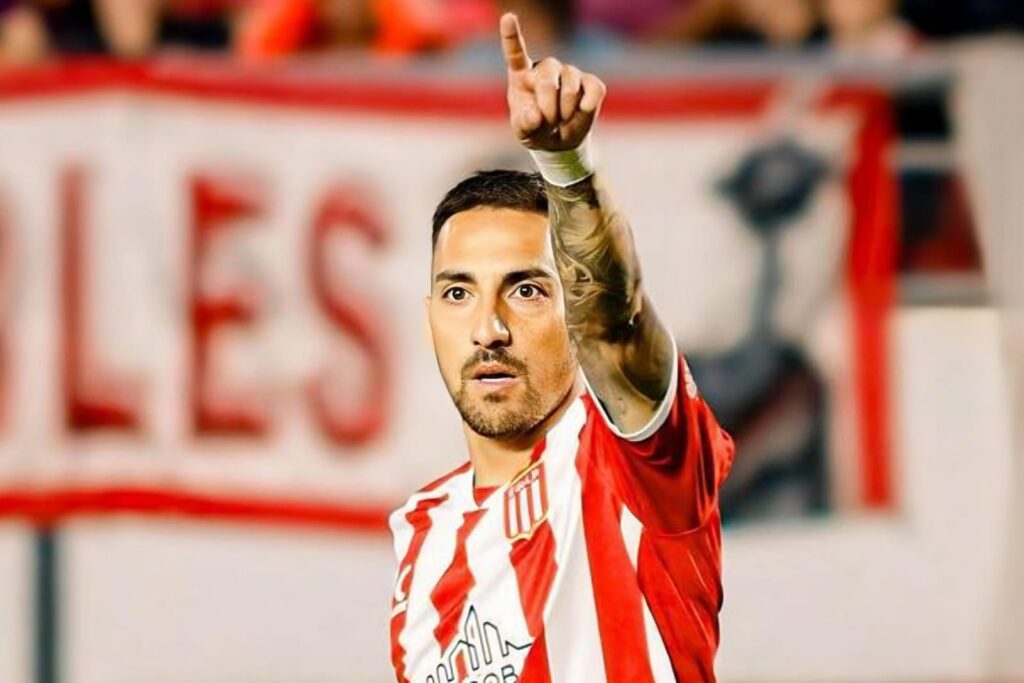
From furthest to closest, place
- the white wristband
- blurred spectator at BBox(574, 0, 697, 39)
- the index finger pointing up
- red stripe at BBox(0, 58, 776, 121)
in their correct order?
blurred spectator at BBox(574, 0, 697, 39), red stripe at BBox(0, 58, 776, 121), the white wristband, the index finger pointing up

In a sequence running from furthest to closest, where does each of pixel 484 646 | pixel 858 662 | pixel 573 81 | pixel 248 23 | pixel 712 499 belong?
1. pixel 248 23
2. pixel 858 662
3. pixel 484 646
4. pixel 712 499
5. pixel 573 81

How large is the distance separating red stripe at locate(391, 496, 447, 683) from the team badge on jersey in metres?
0.30

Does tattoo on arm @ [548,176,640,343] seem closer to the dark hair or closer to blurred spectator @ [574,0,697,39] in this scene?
the dark hair

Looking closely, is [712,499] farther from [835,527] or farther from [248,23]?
[248,23]

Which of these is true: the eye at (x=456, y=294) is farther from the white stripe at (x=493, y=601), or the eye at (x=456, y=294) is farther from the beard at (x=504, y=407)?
the white stripe at (x=493, y=601)

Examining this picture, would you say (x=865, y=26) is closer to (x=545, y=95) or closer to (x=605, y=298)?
(x=605, y=298)

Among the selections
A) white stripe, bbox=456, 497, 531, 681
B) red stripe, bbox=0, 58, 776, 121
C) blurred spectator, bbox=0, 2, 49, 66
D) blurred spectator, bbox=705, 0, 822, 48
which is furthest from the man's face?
blurred spectator, bbox=0, 2, 49, 66

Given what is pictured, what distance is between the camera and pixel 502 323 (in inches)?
121

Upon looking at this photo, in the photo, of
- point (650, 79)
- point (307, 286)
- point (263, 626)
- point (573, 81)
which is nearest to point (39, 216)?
point (307, 286)

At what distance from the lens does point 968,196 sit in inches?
256

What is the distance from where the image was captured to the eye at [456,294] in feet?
10.3

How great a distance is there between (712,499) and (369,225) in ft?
11.9

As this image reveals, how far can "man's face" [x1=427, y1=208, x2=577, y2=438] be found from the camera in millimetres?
3055

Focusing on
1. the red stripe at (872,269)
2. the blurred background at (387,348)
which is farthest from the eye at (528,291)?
the red stripe at (872,269)
